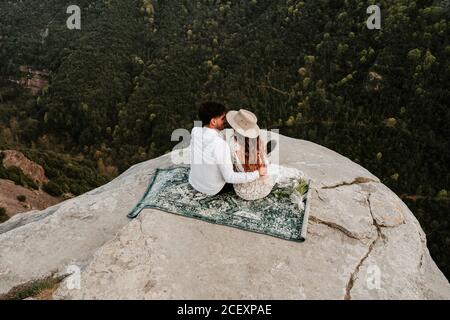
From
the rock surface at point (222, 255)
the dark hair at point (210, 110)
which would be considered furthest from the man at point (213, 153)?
the rock surface at point (222, 255)

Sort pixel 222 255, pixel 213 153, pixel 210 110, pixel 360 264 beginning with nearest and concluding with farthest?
pixel 222 255
pixel 360 264
pixel 210 110
pixel 213 153

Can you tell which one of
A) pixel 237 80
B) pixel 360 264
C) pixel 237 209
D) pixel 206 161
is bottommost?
pixel 237 80

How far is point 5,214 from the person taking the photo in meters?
16.9

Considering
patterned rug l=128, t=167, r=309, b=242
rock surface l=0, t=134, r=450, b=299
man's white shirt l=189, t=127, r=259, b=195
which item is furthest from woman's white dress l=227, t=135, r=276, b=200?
rock surface l=0, t=134, r=450, b=299

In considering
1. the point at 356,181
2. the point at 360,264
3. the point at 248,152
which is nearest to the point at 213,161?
the point at 248,152

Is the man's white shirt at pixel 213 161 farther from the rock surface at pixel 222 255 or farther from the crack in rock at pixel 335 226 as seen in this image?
the crack in rock at pixel 335 226

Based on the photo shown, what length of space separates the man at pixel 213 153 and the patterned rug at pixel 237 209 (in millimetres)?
434

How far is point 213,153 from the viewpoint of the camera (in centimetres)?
679

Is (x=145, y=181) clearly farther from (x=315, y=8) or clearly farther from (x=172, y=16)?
(x=172, y=16)

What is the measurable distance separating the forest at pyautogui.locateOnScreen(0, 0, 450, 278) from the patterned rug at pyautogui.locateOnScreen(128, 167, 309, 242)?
785 inches

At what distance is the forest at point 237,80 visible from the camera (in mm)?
33719

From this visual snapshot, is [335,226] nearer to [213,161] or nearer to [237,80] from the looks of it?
[213,161]

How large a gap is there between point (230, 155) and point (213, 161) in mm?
322

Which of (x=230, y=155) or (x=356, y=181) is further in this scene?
(x=356, y=181)
